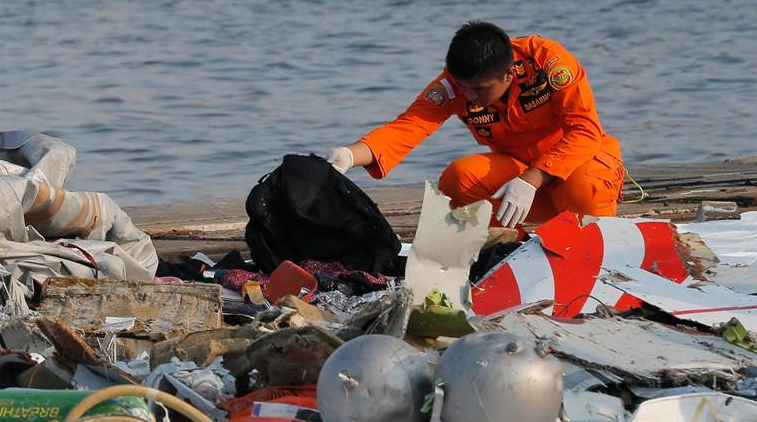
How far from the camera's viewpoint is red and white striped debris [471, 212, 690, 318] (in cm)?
356

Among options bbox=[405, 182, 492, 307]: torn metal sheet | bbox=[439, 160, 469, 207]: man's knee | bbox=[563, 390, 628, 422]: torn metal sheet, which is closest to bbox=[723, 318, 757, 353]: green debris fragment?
bbox=[563, 390, 628, 422]: torn metal sheet

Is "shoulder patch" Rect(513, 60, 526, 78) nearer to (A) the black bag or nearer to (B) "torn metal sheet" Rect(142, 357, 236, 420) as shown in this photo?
(A) the black bag

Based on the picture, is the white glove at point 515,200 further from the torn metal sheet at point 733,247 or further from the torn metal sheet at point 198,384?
the torn metal sheet at point 198,384

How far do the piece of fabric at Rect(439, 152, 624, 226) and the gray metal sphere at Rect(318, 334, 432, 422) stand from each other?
2096mm

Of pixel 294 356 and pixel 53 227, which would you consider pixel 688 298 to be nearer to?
pixel 294 356

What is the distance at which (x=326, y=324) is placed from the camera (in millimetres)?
Answer: 3049

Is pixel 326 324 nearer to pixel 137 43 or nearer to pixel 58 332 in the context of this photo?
pixel 58 332

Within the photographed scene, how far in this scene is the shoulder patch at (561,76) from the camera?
4172 mm

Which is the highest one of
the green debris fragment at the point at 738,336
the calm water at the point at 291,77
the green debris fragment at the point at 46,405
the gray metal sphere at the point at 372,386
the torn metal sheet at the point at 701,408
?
the gray metal sphere at the point at 372,386

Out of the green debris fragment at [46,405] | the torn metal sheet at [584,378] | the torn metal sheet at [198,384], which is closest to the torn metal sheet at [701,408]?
the torn metal sheet at [584,378]

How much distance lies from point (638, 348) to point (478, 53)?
129cm

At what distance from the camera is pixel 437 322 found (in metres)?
2.89

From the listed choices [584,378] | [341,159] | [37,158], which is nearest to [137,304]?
[37,158]

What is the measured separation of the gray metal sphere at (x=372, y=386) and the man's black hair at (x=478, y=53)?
183 centimetres
